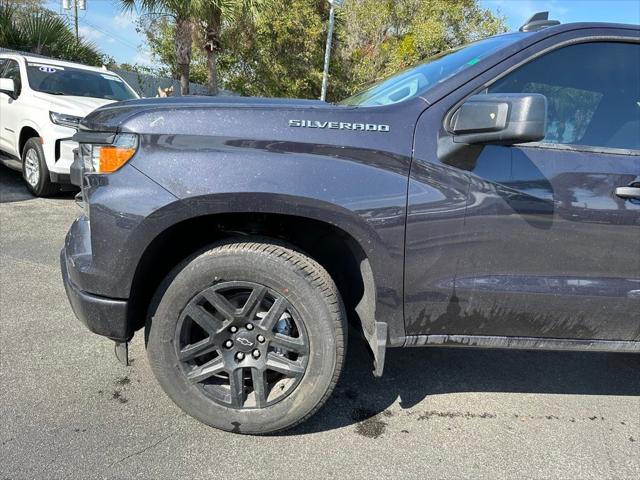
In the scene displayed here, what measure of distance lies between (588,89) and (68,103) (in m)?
6.22

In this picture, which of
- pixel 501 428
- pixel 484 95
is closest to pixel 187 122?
Result: pixel 484 95

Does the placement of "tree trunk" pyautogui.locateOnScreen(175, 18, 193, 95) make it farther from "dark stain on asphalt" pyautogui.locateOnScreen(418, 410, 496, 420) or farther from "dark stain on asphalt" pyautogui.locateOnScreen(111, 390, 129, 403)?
"dark stain on asphalt" pyautogui.locateOnScreen(418, 410, 496, 420)

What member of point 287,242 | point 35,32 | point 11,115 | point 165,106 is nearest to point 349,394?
point 287,242

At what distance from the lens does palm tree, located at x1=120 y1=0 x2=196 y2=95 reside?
37.1 feet

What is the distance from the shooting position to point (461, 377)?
3092 millimetres

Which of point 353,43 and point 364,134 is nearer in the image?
point 364,134

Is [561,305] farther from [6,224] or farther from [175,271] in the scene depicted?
[6,224]

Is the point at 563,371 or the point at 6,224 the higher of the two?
the point at 6,224

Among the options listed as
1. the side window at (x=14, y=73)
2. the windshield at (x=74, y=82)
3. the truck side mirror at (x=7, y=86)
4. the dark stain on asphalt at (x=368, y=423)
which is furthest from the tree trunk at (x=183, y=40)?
the dark stain on asphalt at (x=368, y=423)

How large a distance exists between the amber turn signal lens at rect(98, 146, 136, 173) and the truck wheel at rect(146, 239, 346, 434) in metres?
0.51

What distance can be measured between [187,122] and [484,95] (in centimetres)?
126

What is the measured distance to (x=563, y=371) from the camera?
327 cm

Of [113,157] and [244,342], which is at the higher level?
[113,157]

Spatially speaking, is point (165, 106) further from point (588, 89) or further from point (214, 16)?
point (214, 16)
